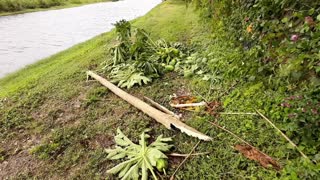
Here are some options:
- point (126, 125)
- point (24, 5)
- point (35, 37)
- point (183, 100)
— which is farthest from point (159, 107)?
point (24, 5)

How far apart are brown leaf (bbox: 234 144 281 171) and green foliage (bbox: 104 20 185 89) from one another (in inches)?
107

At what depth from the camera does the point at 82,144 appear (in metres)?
3.76

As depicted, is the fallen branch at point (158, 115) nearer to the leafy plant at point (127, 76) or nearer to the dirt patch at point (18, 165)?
the leafy plant at point (127, 76)

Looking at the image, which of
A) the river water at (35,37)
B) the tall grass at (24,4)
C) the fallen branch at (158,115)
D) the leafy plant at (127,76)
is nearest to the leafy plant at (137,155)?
the fallen branch at (158,115)

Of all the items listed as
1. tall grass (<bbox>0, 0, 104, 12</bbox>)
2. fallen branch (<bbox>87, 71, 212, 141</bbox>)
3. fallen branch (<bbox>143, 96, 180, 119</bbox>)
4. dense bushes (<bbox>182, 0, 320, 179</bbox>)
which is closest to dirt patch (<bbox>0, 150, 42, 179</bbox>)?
fallen branch (<bbox>87, 71, 212, 141</bbox>)

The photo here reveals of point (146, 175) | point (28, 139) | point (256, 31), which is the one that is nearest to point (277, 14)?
point (256, 31)

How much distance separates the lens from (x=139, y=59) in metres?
5.95

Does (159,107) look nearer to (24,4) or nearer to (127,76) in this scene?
(127,76)

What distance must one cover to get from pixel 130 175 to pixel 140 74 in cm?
286

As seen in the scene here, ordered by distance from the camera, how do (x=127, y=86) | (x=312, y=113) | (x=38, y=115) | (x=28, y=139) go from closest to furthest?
(x=312, y=113), (x=28, y=139), (x=38, y=115), (x=127, y=86)

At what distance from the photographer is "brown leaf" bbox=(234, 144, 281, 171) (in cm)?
269

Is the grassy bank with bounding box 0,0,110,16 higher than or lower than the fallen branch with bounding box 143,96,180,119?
lower

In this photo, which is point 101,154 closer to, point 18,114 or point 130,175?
point 130,175

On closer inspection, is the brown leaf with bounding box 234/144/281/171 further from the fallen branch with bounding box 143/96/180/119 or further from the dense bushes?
the fallen branch with bounding box 143/96/180/119
